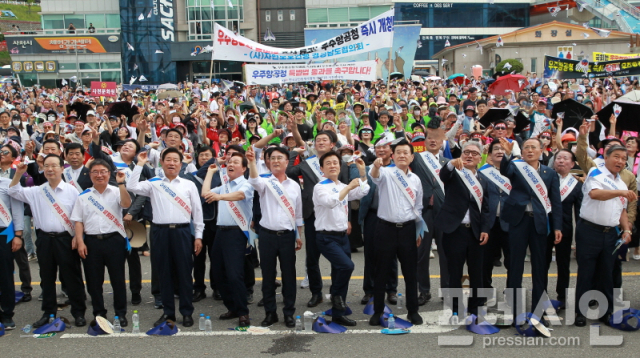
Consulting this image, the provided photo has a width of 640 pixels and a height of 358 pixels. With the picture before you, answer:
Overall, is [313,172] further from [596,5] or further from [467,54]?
[596,5]

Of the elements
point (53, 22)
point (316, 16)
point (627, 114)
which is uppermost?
point (53, 22)

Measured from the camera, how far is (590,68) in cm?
1819

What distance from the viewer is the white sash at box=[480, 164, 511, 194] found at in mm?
6699

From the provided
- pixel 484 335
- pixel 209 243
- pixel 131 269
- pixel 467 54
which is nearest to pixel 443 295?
pixel 484 335

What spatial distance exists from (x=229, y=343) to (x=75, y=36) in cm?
4928

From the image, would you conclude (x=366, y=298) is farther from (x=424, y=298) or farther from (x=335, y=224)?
(x=335, y=224)

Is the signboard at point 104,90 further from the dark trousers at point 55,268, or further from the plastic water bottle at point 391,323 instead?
the plastic water bottle at point 391,323

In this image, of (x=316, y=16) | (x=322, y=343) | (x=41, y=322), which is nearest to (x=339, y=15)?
(x=316, y=16)

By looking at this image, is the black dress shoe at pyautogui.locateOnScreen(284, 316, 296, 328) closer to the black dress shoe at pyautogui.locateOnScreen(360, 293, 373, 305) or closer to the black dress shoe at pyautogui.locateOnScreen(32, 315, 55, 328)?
the black dress shoe at pyautogui.locateOnScreen(360, 293, 373, 305)

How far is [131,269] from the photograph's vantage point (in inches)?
279

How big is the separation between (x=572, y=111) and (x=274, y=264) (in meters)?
6.08

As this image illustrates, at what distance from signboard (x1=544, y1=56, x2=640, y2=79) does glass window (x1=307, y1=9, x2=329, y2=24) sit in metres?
31.0

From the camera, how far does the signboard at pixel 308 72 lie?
13914 mm

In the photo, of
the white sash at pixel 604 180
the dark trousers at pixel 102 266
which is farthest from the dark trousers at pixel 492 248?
the dark trousers at pixel 102 266
